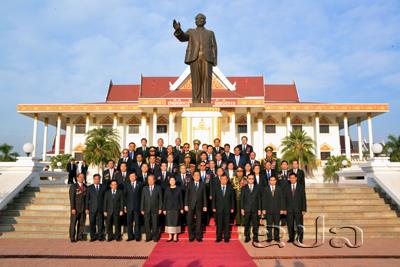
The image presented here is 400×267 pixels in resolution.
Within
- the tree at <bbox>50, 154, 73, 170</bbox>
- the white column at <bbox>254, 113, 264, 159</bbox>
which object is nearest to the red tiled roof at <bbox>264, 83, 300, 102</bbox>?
the white column at <bbox>254, 113, 264, 159</bbox>

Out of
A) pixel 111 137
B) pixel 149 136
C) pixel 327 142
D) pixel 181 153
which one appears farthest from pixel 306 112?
pixel 181 153

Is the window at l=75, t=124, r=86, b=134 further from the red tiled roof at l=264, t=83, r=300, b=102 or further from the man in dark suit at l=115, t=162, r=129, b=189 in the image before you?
the man in dark suit at l=115, t=162, r=129, b=189

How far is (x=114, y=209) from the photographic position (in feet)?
21.6

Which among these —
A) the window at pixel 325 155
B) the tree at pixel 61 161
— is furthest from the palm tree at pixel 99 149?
the window at pixel 325 155

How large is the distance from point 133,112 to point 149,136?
3060mm

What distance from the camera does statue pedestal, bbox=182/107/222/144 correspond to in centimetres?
1057

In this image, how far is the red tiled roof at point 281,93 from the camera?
3500 cm

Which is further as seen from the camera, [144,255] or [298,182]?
[298,182]

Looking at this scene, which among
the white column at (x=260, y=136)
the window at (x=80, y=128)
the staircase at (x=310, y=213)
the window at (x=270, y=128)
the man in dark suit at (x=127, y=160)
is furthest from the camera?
the window at (x=80, y=128)

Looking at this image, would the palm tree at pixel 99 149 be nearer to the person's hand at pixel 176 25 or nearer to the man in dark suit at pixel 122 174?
the person's hand at pixel 176 25

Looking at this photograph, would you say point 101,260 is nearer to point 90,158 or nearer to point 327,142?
point 90,158

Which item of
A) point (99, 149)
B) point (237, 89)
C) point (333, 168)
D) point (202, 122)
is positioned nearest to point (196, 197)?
point (202, 122)

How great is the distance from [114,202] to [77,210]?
77 cm

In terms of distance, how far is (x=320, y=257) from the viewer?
521 cm
